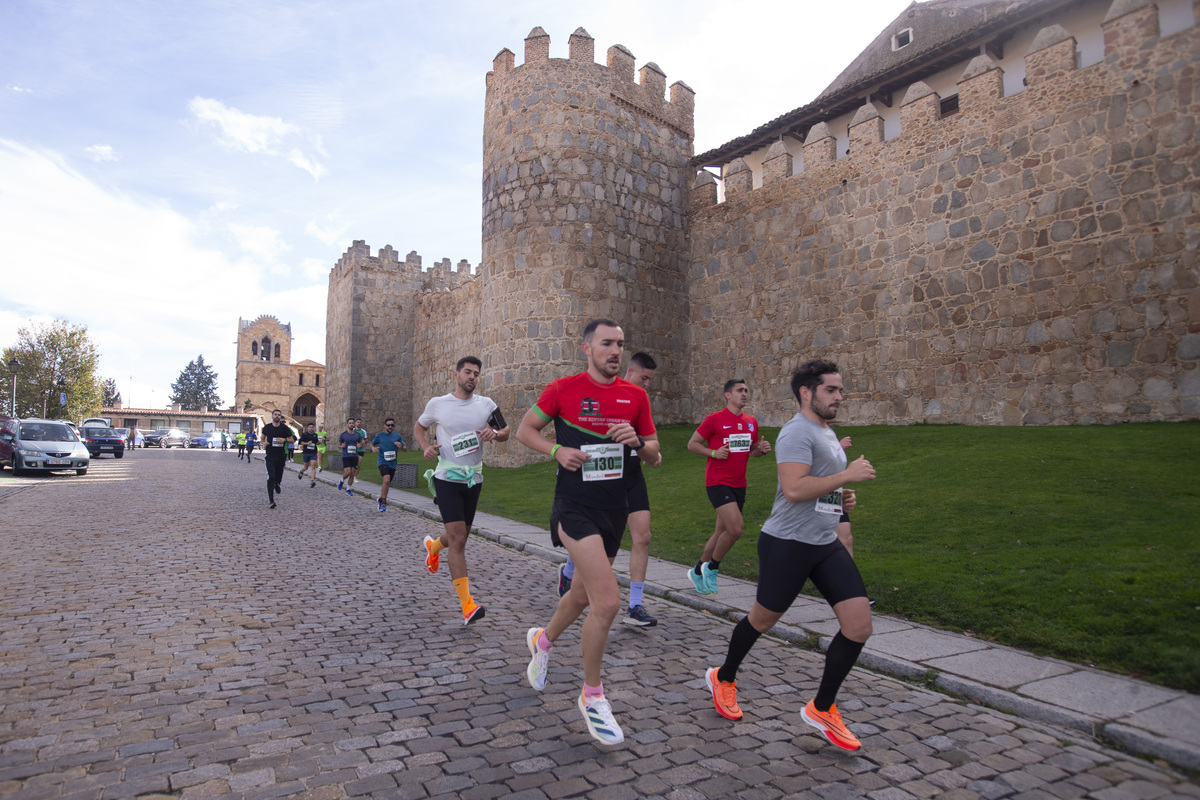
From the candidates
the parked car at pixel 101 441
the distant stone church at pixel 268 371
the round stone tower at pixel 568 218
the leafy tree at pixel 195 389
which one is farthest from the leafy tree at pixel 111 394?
the round stone tower at pixel 568 218

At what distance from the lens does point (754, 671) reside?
4.43 metres

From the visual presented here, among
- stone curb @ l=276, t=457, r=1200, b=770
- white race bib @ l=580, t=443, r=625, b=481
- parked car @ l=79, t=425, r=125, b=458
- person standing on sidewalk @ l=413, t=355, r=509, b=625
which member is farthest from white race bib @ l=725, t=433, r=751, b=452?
parked car @ l=79, t=425, r=125, b=458

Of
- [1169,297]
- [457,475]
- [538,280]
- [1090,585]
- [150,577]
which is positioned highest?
[538,280]

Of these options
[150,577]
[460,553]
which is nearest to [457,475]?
[460,553]

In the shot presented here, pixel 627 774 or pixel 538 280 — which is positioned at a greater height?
pixel 538 280

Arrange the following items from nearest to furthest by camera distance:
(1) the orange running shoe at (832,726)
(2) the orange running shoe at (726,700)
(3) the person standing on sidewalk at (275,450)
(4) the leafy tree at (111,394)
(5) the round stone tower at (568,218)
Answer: (1) the orange running shoe at (832,726), (2) the orange running shoe at (726,700), (3) the person standing on sidewalk at (275,450), (5) the round stone tower at (568,218), (4) the leafy tree at (111,394)

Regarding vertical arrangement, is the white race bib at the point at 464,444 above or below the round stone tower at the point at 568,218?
below

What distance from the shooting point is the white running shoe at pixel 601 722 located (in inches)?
128

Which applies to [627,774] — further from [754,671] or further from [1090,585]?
[1090,585]

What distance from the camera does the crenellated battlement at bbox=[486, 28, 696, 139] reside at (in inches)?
717

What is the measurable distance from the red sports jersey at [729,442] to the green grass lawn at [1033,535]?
4.12 ft

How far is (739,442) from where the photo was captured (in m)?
6.24

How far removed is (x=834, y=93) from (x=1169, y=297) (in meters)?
9.01

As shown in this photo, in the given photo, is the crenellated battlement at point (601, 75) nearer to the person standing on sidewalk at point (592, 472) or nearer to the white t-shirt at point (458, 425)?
the white t-shirt at point (458, 425)
